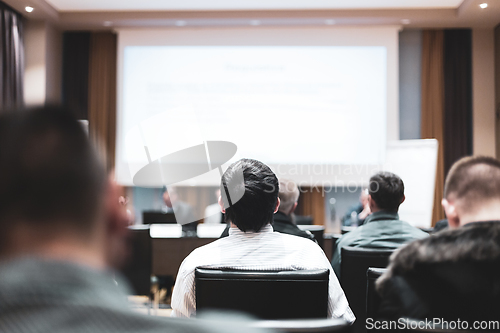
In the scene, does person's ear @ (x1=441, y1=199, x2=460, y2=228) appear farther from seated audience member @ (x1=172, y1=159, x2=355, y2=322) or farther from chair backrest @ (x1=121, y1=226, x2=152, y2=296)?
chair backrest @ (x1=121, y1=226, x2=152, y2=296)

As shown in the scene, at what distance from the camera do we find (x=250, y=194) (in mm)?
1604

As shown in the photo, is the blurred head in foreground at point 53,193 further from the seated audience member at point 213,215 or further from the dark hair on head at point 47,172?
the seated audience member at point 213,215

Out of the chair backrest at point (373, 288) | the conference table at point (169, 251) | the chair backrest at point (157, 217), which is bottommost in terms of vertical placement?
the conference table at point (169, 251)

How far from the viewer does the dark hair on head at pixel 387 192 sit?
227 centimetres

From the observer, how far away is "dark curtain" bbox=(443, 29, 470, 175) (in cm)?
523

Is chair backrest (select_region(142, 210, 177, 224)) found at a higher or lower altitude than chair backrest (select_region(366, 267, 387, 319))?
lower

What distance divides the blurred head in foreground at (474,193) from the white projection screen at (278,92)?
3.96 m

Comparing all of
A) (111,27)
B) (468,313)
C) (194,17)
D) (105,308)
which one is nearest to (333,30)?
(194,17)

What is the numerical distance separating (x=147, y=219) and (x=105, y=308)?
3636mm

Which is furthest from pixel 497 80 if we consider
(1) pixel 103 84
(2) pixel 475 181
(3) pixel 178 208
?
(1) pixel 103 84

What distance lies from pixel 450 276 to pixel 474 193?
0.30m

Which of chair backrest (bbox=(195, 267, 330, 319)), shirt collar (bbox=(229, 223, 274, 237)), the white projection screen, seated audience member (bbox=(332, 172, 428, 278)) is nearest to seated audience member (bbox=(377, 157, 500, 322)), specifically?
chair backrest (bbox=(195, 267, 330, 319))

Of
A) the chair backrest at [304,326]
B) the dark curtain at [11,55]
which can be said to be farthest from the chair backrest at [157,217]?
the chair backrest at [304,326]

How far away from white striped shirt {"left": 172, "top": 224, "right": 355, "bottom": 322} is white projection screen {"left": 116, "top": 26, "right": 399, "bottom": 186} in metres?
3.72
